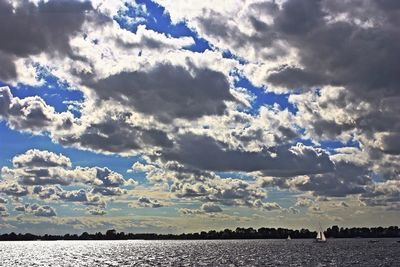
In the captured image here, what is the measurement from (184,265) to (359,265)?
50597mm

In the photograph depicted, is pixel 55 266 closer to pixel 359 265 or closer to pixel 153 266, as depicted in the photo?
pixel 153 266

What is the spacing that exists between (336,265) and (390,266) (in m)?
15.1

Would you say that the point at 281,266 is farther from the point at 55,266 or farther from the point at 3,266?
the point at 3,266

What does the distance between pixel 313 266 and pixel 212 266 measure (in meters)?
28.3

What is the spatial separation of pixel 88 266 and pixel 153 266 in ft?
72.7

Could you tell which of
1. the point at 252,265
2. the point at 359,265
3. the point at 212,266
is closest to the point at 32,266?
the point at 212,266

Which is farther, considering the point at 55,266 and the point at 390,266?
the point at 55,266

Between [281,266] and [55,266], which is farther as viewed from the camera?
[55,266]

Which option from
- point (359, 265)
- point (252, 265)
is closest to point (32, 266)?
point (252, 265)

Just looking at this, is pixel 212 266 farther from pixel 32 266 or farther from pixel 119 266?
pixel 32 266

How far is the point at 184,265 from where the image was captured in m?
162

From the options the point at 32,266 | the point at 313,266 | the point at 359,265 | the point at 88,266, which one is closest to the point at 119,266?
the point at 88,266

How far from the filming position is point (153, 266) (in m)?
160

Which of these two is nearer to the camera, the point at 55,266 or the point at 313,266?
the point at 313,266
